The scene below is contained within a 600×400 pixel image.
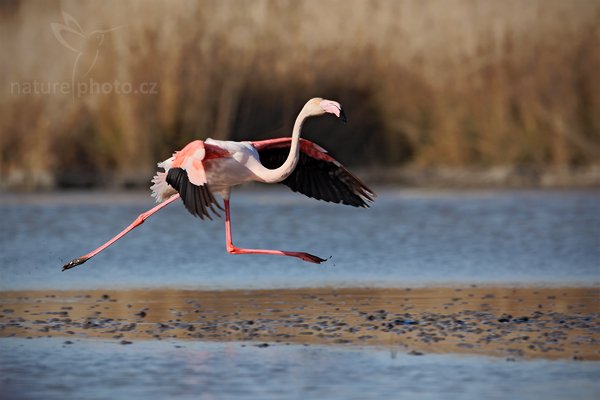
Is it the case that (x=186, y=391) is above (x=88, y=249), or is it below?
below

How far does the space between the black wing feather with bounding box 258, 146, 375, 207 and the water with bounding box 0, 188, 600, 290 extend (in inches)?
37.9

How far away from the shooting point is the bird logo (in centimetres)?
1911

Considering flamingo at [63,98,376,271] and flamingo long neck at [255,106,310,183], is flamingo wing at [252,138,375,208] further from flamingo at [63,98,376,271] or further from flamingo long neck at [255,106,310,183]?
flamingo long neck at [255,106,310,183]

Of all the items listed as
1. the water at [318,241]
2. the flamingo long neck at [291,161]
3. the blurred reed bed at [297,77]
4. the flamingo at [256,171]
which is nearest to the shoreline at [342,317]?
the flamingo at [256,171]

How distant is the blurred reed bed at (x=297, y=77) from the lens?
1934 centimetres

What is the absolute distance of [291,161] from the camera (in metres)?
9.98

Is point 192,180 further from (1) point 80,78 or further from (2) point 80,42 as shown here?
(2) point 80,42

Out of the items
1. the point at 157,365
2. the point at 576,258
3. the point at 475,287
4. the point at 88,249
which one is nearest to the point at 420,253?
the point at 576,258

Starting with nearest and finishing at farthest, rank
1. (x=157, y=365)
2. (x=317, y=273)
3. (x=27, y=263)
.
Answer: (x=157, y=365) < (x=317, y=273) < (x=27, y=263)

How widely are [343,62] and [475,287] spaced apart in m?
9.36

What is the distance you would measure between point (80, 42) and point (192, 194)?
10487 millimetres

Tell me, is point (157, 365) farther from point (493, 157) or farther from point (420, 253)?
point (493, 157)

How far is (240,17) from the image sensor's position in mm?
19672

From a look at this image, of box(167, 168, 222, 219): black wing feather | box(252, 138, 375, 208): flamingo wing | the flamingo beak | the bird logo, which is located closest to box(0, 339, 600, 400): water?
box(167, 168, 222, 219): black wing feather
